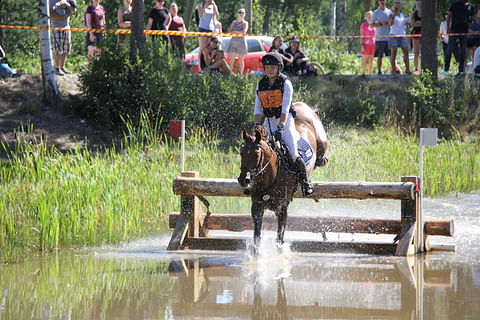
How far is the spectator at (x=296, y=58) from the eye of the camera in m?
20.6

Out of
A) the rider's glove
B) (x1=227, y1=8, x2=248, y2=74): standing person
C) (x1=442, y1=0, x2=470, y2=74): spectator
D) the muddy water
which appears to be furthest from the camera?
(x1=227, y1=8, x2=248, y2=74): standing person

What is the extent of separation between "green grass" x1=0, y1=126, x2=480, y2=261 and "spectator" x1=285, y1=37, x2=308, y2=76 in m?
5.07

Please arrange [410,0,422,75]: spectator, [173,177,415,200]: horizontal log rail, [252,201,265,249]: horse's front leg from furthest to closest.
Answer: [410,0,422,75]: spectator, [173,177,415,200]: horizontal log rail, [252,201,265,249]: horse's front leg

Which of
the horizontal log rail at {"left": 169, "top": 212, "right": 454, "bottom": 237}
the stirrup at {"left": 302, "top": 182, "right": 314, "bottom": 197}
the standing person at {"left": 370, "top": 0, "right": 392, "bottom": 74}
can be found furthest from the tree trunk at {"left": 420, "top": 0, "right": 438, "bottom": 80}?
the stirrup at {"left": 302, "top": 182, "right": 314, "bottom": 197}

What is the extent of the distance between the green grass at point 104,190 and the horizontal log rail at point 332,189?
52.1 inches

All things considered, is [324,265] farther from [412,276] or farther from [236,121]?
[236,121]


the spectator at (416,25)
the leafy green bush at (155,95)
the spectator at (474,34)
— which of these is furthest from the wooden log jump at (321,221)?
the spectator at (416,25)

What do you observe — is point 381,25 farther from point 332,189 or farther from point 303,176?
point 303,176

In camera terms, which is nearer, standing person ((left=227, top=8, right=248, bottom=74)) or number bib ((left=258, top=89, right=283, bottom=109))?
number bib ((left=258, top=89, right=283, bottom=109))

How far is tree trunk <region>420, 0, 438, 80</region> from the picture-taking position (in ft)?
69.1

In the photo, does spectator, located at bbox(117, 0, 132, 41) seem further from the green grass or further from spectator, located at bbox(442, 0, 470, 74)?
spectator, located at bbox(442, 0, 470, 74)

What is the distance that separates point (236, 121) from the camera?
64.6 feet

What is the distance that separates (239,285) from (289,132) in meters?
2.57

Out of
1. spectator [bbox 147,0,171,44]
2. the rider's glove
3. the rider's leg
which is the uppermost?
spectator [bbox 147,0,171,44]
